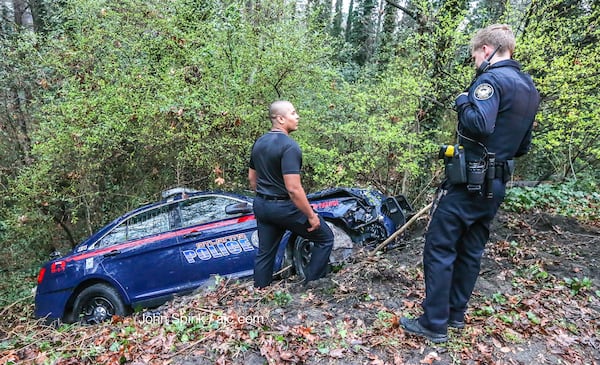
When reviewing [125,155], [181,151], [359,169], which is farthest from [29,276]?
[359,169]

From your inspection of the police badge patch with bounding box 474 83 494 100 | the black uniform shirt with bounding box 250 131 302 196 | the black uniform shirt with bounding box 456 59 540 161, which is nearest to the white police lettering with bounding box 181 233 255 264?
the black uniform shirt with bounding box 250 131 302 196

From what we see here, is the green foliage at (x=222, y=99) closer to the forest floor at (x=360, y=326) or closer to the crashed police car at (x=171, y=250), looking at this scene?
the crashed police car at (x=171, y=250)

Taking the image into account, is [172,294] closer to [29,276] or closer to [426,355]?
[426,355]

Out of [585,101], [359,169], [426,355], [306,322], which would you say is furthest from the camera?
[359,169]

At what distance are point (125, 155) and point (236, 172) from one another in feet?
6.85

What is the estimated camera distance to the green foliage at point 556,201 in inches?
261

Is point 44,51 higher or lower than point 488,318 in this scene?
higher

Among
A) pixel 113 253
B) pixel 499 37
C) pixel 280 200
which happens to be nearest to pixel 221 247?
pixel 113 253

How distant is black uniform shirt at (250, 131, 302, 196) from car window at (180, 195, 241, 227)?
161 centimetres

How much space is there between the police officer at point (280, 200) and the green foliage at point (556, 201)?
4.40 m

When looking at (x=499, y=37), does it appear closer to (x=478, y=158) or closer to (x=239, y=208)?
(x=478, y=158)

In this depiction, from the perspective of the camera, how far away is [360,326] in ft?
9.91

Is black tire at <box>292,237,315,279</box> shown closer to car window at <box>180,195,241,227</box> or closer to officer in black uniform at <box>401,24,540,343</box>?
car window at <box>180,195,241,227</box>

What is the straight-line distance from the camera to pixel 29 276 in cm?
822
